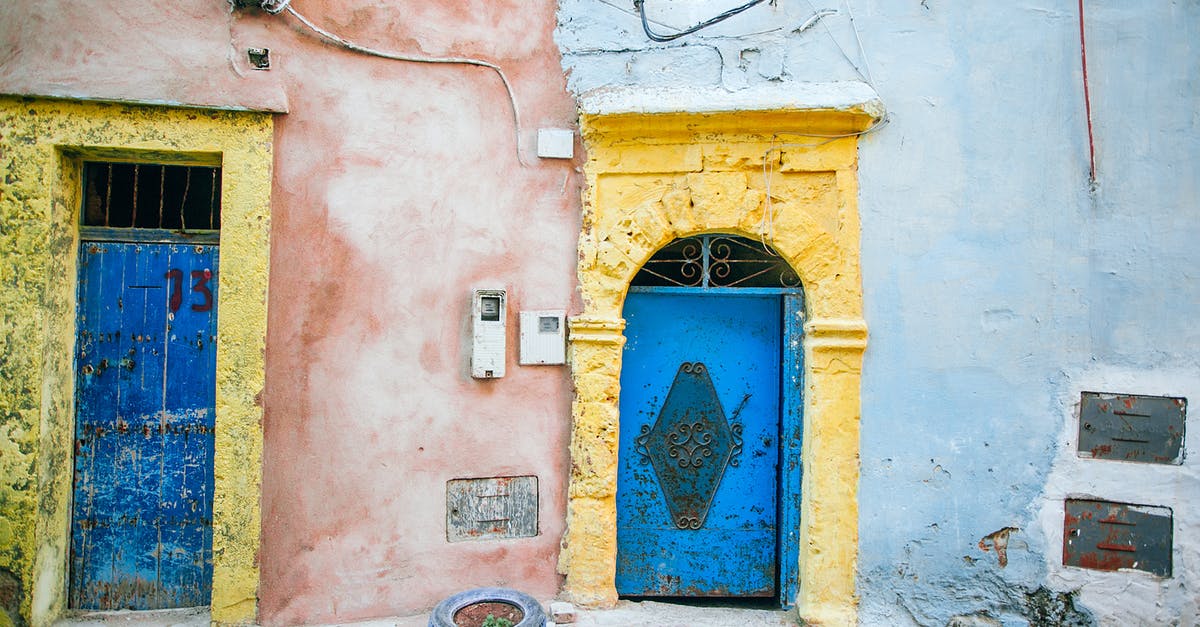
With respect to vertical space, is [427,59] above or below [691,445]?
above

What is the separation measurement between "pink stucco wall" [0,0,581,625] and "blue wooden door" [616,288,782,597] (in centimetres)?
46

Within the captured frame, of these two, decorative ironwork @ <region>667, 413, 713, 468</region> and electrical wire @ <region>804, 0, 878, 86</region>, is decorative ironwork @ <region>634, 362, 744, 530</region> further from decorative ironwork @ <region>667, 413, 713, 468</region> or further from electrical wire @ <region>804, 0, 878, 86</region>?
electrical wire @ <region>804, 0, 878, 86</region>

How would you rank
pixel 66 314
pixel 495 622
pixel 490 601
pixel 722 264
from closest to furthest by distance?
pixel 495 622, pixel 490 601, pixel 66 314, pixel 722 264

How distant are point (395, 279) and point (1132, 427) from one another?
154 inches

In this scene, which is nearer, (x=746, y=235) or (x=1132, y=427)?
(x=1132, y=427)

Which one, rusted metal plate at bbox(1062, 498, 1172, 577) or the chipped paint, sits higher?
the chipped paint

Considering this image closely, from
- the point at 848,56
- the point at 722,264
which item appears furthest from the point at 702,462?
the point at 848,56

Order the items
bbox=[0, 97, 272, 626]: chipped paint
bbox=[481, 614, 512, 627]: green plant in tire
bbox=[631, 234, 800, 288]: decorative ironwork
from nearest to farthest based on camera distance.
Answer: bbox=[481, 614, 512, 627]: green plant in tire < bbox=[0, 97, 272, 626]: chipped paint < bbox=[631, 234, 800, 288]: decorative ironwork

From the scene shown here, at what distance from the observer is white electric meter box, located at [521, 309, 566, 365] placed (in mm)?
A: 3979

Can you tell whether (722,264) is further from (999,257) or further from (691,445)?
(999,257)

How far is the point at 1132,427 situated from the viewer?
3809mm

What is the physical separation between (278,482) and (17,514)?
1.19m

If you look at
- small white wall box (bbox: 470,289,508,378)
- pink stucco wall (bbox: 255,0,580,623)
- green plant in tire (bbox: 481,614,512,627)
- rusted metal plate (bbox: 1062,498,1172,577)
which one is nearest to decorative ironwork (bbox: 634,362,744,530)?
pink stucco wall (bbox: 255,0,580,623)

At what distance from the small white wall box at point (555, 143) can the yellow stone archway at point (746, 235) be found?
0.11 m
